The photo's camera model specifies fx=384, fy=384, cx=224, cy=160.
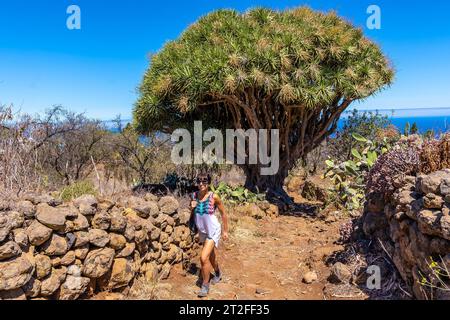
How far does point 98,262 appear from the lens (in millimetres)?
3650

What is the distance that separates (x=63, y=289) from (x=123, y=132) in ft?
28.5

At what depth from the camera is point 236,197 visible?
8086mm

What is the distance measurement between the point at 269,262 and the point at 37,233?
3.22 metres

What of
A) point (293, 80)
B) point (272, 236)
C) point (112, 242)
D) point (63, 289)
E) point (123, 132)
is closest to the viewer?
point (63, 289)

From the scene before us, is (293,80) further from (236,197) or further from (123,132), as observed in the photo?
(123,132)

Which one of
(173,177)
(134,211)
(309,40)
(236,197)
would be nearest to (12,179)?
(134,211)

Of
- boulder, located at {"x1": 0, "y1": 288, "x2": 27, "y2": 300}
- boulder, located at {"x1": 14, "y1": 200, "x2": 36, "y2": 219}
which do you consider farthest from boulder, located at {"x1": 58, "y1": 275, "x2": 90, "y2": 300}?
boulder, located at {"x1": 14, "y1": 200, "x2": 36, "y2": 219}

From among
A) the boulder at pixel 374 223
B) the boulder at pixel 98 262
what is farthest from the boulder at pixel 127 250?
the boulder at pixel 374 223

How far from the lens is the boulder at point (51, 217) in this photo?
331 cm

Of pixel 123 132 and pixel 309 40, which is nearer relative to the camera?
pixel 309 40

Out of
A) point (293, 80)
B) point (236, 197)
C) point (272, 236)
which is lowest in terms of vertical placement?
point (272, 236)

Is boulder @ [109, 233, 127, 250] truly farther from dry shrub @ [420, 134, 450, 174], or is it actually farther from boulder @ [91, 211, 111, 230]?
dry shrub @ [420, 134, 450, 174]

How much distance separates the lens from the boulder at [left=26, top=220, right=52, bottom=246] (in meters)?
3.18

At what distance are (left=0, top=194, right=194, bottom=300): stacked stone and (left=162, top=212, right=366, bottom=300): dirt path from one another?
56 cm
